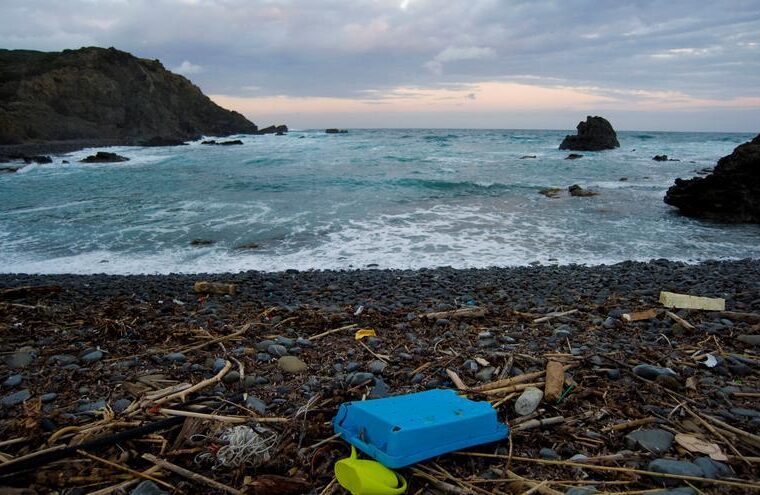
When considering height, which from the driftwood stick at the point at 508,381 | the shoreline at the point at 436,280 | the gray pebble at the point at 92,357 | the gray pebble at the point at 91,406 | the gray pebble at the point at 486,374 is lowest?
the shoreline at the point at 436,280

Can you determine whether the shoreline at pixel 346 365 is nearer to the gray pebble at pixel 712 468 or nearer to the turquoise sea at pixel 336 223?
the gray pebble at pixel 712 468

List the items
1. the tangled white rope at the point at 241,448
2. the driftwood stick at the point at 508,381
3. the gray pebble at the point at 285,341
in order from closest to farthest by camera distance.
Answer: the tangled white rope at the point at 241,448, the driftwood stick at the point at 508,381, the gray pebble at the point at 285,341

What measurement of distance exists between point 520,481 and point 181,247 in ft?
31.4

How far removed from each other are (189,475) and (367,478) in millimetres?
859

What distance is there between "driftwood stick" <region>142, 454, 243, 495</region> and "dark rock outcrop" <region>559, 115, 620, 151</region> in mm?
47794

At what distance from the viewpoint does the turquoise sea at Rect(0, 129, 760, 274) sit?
30.9ft

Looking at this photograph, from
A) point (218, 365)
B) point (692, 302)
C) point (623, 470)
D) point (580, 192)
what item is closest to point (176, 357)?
point (218, 365)

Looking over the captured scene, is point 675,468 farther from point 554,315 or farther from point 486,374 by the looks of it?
point 554,315

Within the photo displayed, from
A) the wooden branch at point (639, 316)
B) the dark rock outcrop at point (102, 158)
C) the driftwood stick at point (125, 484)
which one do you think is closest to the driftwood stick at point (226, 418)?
the driftwood stick at point (125, 484)

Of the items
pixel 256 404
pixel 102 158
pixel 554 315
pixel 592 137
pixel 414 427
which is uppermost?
pixel 592 137

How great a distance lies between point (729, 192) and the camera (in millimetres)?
13406

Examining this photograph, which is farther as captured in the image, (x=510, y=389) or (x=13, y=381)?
Answer: (x=13, y=381)

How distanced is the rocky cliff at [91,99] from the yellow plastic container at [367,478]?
173ft

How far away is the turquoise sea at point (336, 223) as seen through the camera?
9.41 m
